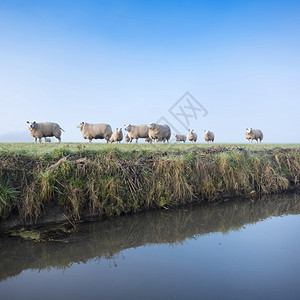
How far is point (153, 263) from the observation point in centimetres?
301

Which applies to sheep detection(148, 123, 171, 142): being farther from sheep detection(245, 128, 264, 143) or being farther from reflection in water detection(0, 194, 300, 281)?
sheep detection(245, 128, 264, 143)

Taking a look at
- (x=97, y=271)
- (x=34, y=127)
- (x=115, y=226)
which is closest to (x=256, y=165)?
(x=115, y=226)

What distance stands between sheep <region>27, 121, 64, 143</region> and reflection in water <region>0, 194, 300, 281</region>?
10.4 meters

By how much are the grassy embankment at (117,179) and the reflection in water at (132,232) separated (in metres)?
0.36

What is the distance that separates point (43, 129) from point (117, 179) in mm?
10391

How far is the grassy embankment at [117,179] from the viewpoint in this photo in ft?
13.8

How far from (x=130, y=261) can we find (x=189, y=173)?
2.89 m

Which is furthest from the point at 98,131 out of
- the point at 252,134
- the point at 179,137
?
the point at 179,137

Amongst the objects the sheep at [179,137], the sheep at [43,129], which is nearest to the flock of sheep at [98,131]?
the sheep at [43,129]

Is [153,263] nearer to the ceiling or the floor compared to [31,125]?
nearer to the floor

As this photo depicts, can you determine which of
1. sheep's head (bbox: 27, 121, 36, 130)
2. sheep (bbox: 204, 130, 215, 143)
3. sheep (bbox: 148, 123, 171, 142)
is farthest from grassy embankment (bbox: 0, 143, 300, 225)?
sheep (bbox: 204, 130, 215, 143)

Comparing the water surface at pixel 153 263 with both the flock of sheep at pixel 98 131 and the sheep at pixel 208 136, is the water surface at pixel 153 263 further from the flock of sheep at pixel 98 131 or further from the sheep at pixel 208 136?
the sheep at pixel 208 136

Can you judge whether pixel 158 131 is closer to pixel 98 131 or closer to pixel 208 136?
pixel 98 131

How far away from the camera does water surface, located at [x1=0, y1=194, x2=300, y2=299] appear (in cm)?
247
